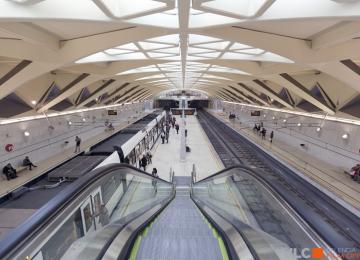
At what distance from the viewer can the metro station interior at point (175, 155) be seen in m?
2.07

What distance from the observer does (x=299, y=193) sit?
33.0 ft

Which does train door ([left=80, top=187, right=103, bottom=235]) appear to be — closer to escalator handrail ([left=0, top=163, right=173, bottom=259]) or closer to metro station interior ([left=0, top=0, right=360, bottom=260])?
metro station interior ([left=0, top=0, right=360, bottom=260])

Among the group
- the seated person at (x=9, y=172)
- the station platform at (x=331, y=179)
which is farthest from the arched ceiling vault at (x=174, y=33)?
the station platform at (x=331, y=179)

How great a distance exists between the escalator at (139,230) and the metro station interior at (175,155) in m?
0.02

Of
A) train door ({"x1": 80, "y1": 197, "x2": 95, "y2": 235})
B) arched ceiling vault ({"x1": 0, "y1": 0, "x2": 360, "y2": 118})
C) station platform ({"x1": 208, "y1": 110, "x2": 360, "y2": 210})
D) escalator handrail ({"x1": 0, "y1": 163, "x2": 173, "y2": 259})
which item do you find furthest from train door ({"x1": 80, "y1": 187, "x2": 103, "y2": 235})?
station platform ({"x1": 208, "y1": 110, "x2": 360, "y2": 210})

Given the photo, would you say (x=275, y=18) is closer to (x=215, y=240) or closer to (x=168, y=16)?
(x=168, y=16)

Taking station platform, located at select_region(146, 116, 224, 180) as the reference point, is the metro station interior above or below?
above

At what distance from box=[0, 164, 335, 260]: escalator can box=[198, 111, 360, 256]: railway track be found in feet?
0.25

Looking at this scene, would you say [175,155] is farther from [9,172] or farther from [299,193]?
[9,172]

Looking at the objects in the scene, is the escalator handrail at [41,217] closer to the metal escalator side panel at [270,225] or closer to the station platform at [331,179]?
the metal escalator side panel at [270,225]

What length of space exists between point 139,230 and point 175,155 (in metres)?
13.6

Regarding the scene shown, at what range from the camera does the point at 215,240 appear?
375 centimetres

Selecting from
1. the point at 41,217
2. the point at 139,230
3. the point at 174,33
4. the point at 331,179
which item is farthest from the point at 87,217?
the point at 331,179

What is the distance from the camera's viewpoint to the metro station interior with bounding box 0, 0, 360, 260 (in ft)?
6.81
